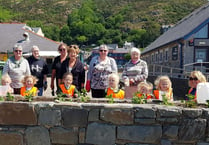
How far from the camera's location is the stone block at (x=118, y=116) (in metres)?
3.88

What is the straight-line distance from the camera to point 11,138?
407cm

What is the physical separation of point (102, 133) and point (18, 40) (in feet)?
85.9

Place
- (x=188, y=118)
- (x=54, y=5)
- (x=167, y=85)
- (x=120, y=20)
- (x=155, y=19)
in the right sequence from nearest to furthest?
1. (x=188, y=118)
2. (x=167, y=85)
3. (x=155, y=19)
4. (x=120, y=20)
5. (x=54, y=5)

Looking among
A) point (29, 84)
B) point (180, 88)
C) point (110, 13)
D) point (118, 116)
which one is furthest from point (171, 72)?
point (110, 13)

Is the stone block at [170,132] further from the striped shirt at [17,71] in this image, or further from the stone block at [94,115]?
the striped shirt at [17,71]

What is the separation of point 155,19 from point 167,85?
121369 mm

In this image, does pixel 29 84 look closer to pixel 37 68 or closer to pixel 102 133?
pixel 37 68

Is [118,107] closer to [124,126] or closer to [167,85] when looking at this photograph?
[124,126]

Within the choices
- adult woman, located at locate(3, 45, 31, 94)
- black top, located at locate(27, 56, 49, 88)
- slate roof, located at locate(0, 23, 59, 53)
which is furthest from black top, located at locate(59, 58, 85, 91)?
slate roof, located at locate(0, 23, 59, 53)

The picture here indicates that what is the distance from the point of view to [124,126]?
12.8 feet

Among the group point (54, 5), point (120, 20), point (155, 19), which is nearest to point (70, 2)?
point (54, 5)

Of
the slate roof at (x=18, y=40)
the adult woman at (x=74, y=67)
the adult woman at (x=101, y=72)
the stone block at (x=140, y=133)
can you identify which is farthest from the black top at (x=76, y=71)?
the slate roof at (x=18, y=40)

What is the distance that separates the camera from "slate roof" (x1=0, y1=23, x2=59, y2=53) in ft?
89.2

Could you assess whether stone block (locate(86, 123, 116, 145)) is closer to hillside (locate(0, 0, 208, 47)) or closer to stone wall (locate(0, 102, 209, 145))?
stone wall (locate(0, 102, 209, 145))
